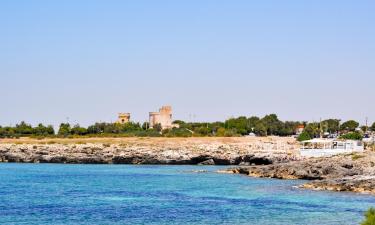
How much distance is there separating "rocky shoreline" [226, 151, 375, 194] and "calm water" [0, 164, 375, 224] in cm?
372

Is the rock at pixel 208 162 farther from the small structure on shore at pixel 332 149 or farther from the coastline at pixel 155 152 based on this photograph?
the small structure on shore at pixel 332 149

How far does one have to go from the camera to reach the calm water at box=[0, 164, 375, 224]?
5178 cm

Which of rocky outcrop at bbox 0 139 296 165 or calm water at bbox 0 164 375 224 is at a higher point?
rocky outcrop at bbox 0 139 296 165

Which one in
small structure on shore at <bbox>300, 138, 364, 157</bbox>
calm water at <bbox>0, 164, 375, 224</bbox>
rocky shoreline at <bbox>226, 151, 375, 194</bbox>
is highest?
small structure on shore at <bbox>300, 138, 364, 157</bbox>

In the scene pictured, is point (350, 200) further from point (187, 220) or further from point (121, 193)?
point (121, 193)

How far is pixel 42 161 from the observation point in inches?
5591

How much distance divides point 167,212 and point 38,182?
34690 mm

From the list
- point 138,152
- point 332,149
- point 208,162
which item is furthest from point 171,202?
point 138,152

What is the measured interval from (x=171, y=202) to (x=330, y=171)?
29.7 m

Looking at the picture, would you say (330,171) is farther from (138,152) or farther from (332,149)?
(138,152)

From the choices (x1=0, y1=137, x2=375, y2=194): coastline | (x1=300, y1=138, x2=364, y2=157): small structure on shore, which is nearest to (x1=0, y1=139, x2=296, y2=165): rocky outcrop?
(x1=0, y1=137, x2=375, y2=194): coastline

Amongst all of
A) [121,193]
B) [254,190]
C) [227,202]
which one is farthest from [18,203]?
[254,190]

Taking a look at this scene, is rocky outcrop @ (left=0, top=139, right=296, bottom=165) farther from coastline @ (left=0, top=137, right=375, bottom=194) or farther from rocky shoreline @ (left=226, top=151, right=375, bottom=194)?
rocky shoreline @ (left=226, top=151, right=375, bottom=194)

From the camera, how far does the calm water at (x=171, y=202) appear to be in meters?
51.8
